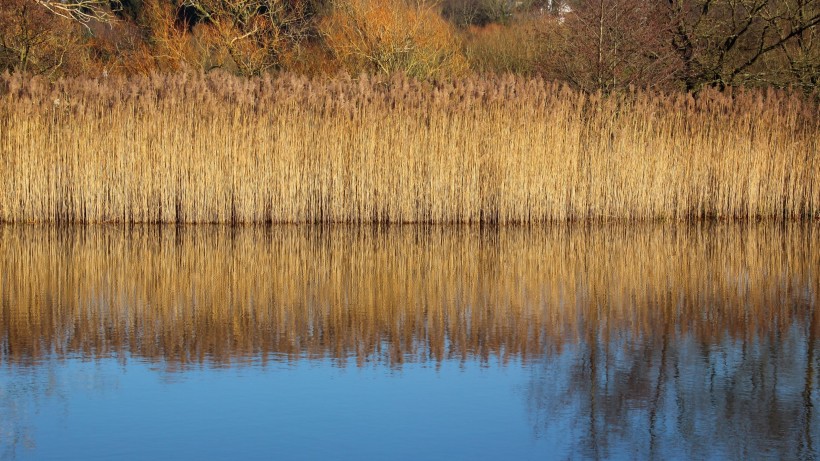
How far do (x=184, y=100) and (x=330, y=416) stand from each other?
32.8 feet

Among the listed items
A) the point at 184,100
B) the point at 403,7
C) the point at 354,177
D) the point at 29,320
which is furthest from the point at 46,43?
the point at 29,320

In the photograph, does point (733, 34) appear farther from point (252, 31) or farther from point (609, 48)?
point (252, 31)

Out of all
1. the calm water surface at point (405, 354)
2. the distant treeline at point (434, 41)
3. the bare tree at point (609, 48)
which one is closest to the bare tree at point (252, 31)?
the distant treeline at point (434, 41)

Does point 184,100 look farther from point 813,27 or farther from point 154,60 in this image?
point 154,60

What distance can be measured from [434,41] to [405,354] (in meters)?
21.9

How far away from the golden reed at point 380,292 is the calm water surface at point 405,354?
0.12 ft

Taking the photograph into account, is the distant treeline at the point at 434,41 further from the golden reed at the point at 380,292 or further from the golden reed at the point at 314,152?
the golden reed at the point at 380,292

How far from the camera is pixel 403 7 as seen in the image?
28.2 meters

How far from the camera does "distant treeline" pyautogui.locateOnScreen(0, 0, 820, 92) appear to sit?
58.7ft

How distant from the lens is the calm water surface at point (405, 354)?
5.17 meters

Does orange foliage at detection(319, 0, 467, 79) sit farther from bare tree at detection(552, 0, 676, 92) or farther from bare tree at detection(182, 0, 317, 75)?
bare tree at detection(552, 0, 676, 92)

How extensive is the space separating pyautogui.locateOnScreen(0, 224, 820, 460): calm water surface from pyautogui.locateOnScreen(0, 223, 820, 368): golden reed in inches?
1.4

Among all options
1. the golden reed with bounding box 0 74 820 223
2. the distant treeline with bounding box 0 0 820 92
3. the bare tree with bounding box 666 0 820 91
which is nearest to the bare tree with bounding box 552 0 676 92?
the distant treeline with bounding box 0 0 820 92

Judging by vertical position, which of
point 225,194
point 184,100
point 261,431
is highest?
point 184,100
